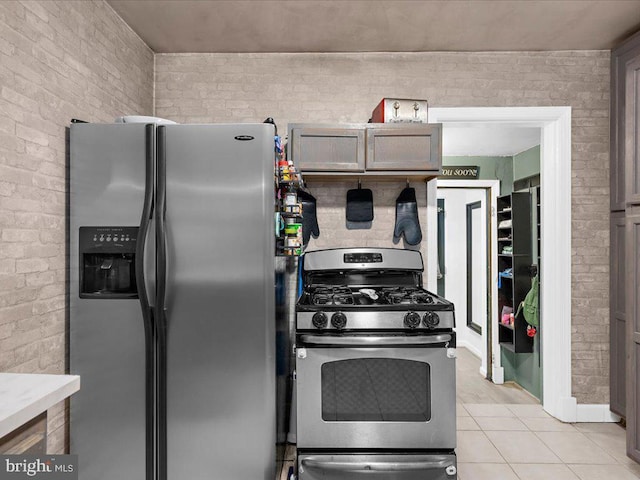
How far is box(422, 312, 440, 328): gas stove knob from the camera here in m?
1.94

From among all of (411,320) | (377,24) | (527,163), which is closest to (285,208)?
(411,320)

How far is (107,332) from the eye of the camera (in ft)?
6.22

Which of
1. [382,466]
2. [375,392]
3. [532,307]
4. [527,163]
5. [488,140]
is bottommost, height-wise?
[382,466]

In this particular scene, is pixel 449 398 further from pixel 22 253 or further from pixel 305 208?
pixel 22 253

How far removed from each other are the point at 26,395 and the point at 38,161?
1209 millimetres

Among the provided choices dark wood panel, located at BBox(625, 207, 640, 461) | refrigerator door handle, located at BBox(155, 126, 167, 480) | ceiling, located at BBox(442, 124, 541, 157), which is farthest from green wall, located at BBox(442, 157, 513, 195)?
refrigerator door handle, located at BBox(155, 126, 167, 480)

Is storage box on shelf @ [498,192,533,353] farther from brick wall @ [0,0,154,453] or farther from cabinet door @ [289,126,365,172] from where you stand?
brick wall @ [0,0,154,453]

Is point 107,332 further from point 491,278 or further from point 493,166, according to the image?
point 493,166

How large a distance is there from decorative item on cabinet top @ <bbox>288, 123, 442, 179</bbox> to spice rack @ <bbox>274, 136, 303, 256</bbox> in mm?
270

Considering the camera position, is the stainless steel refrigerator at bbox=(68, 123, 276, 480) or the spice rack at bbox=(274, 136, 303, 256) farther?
the spice rack at bbox=(274, 136, 303, 256)

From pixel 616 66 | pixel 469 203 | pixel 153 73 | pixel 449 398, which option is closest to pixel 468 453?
pixel 449 398

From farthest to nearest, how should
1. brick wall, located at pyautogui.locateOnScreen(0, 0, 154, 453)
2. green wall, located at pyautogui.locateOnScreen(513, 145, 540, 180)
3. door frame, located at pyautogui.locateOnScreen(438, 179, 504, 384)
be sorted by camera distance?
door frame, located at pyautogui.locateOnScreen(438, 179, 504, 384) → green wall, located at pyautogui.locateOnScreen(513, 145, 540, 180) → brick wall, located at pyautogui.locateOnScreen(0, 0, 154, 453)

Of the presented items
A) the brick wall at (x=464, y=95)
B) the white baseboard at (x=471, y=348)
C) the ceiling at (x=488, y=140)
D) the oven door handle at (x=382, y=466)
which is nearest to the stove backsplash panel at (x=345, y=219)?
the brick wall at (x=464, y=95)

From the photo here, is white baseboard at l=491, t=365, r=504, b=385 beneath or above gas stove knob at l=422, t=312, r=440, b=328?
beneath
